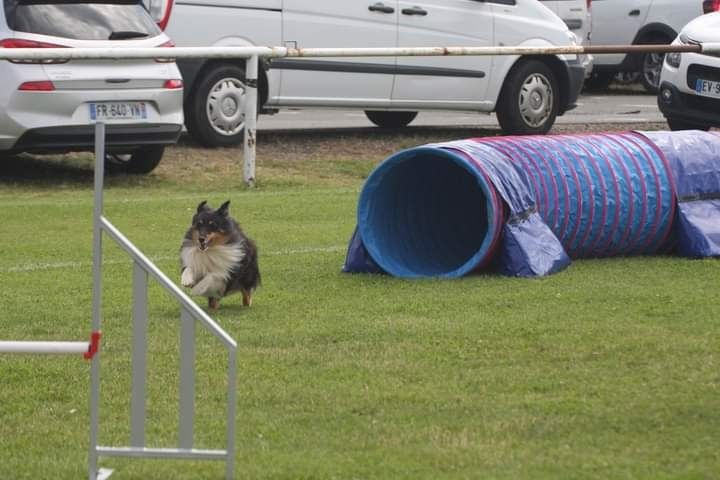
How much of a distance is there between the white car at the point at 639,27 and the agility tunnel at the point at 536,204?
14584 mm

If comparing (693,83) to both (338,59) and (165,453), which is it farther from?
(165,453)

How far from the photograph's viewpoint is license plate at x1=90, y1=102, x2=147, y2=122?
542 inches

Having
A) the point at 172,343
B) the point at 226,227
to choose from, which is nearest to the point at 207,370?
the point at 172,343

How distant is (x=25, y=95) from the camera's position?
527 inches

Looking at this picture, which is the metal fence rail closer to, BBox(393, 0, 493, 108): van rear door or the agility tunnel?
BBox(393, 0, 493, 108): van rear door

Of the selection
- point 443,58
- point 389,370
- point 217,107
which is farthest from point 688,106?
point 389,370

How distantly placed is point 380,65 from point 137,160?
3168 millimetres

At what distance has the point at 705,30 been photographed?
51.3 ft

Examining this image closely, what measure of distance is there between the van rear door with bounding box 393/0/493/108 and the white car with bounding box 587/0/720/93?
28.3 ft

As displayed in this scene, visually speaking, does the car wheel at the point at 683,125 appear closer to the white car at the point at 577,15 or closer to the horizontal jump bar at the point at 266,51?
the horizontal jump bar at the point at 266,51

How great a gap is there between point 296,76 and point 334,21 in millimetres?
762

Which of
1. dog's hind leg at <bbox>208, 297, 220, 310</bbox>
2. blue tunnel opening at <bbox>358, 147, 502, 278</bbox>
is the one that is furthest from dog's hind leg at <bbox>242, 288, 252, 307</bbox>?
blue tunnel opening at <bbox>358, 147, 502, 278</bbox>

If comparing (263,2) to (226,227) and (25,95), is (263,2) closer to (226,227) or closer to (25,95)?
(25,95)

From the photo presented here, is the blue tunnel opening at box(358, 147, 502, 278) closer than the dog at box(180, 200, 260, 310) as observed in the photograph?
No
